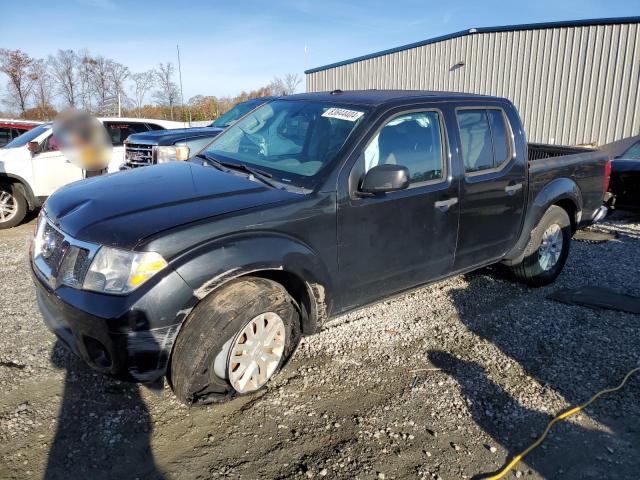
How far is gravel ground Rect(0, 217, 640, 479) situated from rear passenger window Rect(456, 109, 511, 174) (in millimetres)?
1370

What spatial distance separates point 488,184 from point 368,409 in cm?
215

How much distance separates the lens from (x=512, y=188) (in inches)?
175

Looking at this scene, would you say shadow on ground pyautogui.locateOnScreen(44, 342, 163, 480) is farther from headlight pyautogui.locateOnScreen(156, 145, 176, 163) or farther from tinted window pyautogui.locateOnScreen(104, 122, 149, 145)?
tinted window pyautogui.locateOnScreen(104, 122, 149, 145)

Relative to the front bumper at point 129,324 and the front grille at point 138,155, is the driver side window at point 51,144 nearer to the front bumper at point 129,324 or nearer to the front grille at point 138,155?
the front grille at point 138,155

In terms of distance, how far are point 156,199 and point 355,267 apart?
135 cm

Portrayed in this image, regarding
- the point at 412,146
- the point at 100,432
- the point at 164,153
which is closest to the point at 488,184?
the point at 412,146

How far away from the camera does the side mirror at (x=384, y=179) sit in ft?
10.6

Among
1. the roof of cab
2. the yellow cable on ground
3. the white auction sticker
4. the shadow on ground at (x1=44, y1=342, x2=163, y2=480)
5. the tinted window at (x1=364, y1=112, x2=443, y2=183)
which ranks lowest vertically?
the yellow cable on ground

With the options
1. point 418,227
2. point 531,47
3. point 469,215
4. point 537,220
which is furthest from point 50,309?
point 531,47

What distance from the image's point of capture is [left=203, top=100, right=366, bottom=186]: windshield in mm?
3455

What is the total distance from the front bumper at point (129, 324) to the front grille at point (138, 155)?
5.31 metres

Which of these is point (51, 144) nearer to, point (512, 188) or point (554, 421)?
point (512, 188)

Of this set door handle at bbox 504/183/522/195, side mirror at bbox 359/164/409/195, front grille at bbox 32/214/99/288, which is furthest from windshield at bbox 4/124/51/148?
door handle at bbox 504/183/522/195

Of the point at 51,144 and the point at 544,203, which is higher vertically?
the point at 51,144
